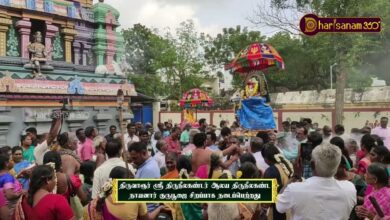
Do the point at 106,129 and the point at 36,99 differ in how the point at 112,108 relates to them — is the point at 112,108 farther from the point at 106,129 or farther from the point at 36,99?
the point at 36,99

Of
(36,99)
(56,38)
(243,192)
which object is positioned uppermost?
(56,38)

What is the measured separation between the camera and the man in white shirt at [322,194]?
Answer: 3.13 m

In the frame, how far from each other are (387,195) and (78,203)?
3088mm

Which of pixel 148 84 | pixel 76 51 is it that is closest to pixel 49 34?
pixel 76 51

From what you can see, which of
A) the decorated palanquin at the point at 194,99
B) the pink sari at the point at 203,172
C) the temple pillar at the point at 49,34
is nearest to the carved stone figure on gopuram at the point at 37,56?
the temple pillar at the point at 49,34

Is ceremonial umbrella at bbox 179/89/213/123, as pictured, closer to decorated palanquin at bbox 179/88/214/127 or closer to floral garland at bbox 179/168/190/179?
decorated palanquin at bbox 179/88/214/127

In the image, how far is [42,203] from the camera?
130 inches

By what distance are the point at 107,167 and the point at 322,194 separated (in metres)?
2.45

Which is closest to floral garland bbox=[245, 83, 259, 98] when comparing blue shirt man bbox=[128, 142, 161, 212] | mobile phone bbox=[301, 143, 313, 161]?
mobile phone bbox=[301, 143, 313, 161]

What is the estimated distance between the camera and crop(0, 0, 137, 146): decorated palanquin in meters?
14.9

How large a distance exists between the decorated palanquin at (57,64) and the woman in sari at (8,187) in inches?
408

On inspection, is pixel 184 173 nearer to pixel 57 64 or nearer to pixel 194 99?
pixel 57 64

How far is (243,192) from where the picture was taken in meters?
3.73

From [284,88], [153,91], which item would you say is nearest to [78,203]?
[153,91]
